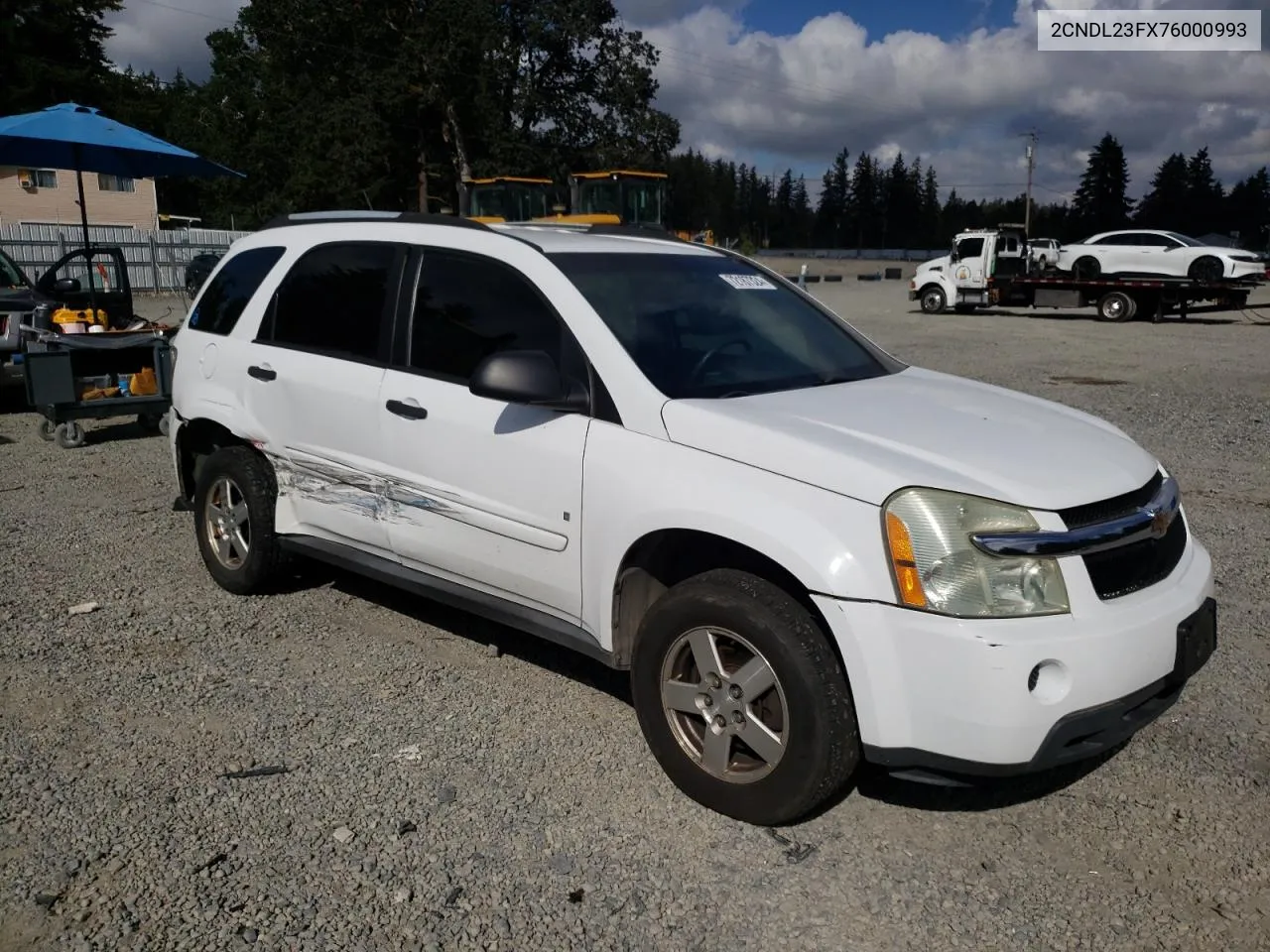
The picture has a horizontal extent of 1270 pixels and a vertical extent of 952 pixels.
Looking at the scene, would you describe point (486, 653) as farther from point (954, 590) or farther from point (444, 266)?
point (954, 590)

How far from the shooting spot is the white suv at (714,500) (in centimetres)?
295

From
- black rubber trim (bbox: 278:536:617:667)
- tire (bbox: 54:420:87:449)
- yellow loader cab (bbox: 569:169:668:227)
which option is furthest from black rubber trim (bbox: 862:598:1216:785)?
yellow loader cab (bbox: 569:169:668:227)

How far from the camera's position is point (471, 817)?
A: 3.39 m

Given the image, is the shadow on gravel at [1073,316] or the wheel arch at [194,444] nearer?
the wheel arch at [194,444]

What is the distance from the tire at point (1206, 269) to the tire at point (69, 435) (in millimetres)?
24018

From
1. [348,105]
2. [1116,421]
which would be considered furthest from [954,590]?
[348,105]

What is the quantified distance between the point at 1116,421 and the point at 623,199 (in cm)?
1807

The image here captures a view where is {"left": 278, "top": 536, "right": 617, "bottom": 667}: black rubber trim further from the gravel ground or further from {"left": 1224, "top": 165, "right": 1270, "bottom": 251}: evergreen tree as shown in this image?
{"left": 1224, "top": 165, "right": 1270, "bottom": 251}: evergreen tree

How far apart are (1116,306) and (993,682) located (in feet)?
81.7

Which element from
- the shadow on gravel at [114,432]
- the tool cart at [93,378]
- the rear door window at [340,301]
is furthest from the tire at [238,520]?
the shadow on gravel at [114,432]

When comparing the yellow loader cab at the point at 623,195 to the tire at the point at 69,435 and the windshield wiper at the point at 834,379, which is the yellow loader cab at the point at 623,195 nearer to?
the tire at the point at 69,435

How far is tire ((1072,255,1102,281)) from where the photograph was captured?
2695 centimetres

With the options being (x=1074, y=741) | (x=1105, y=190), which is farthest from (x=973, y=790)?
(x=1105, y=190)

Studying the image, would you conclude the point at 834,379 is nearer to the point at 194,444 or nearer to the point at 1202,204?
the point at 194,444
